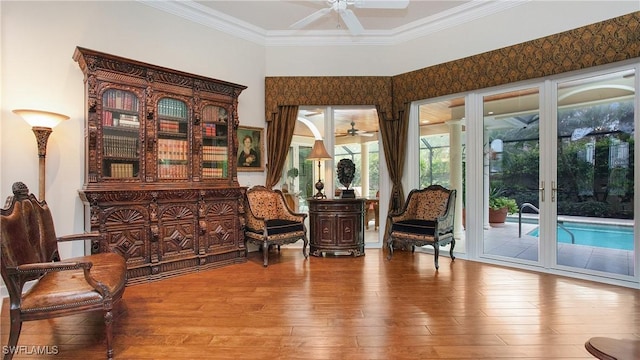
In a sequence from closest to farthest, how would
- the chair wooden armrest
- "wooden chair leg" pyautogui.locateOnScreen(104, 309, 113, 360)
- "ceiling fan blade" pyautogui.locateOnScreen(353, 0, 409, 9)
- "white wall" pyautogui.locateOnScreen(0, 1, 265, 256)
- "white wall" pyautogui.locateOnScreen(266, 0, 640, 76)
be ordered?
"wooden chair leg" pyautogui.locateOnScreen(104, 309, 113, 360) → the chair wooden armrest → "white wall" pyautogui.locateOnScreen(0, 1, 265, 256) → "ceiling fan blade" pyautogui.locateOnScreen(353, 0, 409, 9) → "white wall" pyautogui.locateOnScreen(266, 0, 640, 76)

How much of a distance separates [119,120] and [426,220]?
415cm

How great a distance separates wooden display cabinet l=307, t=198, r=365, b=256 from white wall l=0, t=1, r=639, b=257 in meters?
1.28

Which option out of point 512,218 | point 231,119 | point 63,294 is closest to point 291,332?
point 63,294

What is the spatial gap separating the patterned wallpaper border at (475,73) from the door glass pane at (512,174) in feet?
1.25

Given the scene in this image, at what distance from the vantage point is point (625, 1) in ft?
11.1

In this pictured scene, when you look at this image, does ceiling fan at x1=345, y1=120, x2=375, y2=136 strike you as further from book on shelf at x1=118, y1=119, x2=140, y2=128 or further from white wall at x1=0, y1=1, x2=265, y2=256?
book on shelf at x1=118, y1=119, x2=140, y2=128

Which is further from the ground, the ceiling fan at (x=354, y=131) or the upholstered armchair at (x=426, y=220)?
the ceiling fan at (x=354, y=131)

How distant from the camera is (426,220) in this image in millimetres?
4449

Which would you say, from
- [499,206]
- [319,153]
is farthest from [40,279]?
[499,206]

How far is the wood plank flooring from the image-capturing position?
218cm

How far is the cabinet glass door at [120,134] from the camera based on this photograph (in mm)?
3479

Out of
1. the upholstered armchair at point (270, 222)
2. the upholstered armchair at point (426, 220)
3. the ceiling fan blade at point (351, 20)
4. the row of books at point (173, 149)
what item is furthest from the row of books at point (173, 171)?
the upholstered armchair at point (426, 220)

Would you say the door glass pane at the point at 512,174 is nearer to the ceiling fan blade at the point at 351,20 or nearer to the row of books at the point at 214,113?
the ceiling fan blade at the point at 351,20

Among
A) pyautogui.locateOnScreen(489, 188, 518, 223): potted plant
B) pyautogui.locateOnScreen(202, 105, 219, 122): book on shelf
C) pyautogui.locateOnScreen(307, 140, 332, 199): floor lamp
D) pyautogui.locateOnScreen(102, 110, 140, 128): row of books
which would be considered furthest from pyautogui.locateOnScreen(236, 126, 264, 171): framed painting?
pyautogui.locateOnScreen(489, 188, 518, 223): potted plant
